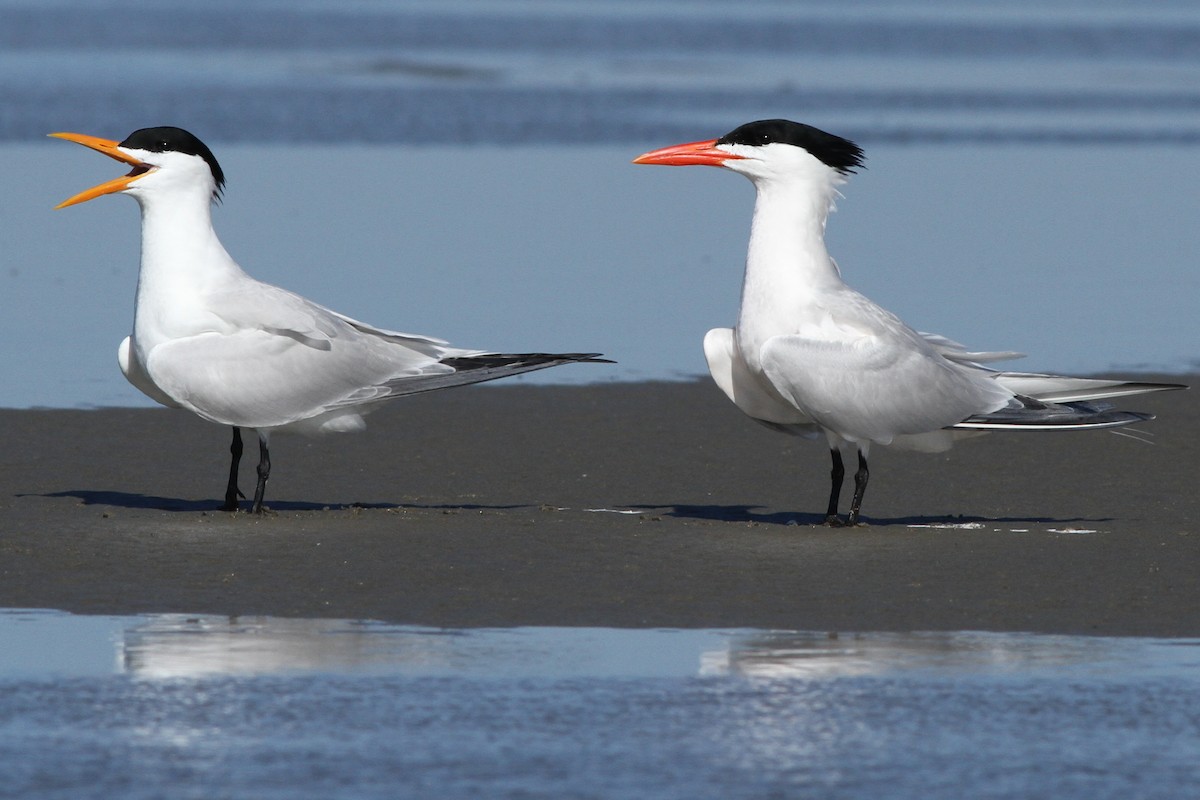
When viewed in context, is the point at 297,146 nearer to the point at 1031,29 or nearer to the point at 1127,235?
the point at 1127,235

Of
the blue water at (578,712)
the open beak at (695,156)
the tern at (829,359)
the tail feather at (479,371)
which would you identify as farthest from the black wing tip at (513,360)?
the blue water at (578,712)

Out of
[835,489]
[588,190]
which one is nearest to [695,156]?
[835,489]

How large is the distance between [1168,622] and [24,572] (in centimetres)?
398

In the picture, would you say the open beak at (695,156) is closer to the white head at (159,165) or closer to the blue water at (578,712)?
the white head at (159,165)

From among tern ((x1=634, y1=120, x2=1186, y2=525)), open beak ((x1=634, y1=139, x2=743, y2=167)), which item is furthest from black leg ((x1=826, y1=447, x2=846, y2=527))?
open beak ((x1=634, y1=139, x2=743, y2=167))

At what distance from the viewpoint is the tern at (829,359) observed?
8906 mm

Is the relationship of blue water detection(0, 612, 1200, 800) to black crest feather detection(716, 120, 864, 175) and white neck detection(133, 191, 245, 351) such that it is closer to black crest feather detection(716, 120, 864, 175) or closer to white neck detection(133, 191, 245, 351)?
white neck detection(133, 191, 245, 351)

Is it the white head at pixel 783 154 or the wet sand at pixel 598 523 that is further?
the white head at pixel 783 154

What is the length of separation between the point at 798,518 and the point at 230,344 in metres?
2.48

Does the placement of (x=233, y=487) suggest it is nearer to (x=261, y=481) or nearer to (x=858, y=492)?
(x=261, y=481)

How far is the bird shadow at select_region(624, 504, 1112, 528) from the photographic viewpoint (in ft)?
30.5

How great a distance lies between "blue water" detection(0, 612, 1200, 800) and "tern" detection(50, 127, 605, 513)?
74.6 inches

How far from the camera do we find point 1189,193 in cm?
2125

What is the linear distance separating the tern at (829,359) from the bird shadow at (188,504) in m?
1.32
